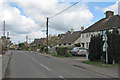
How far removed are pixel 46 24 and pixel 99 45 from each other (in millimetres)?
22599

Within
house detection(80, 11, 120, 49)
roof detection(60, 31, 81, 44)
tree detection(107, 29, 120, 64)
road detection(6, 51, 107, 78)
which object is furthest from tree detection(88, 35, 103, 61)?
roof detection(60, 31, 81, 44)

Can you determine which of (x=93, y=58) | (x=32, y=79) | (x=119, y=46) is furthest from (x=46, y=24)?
(x=32, y=79)

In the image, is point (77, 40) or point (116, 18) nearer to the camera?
point (116, 18)

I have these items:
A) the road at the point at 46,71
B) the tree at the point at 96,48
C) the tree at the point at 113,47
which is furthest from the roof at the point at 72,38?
the road at the point at 46,71

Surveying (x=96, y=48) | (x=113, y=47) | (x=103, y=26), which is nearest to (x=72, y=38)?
(x=103, y=26)

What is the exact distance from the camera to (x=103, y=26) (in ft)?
107

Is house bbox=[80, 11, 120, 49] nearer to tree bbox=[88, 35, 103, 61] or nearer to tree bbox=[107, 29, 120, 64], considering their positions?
tree bbox=[88, 35, 103, 61]

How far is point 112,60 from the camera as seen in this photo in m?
14.1

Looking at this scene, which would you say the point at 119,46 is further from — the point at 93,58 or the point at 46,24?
the point at 46,24

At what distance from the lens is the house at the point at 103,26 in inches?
1182

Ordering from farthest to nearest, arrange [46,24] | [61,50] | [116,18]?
1. [46,24]
2. [116,18]
3. [61,50]

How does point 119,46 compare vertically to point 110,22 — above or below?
below

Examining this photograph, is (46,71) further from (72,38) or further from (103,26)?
(72,38)

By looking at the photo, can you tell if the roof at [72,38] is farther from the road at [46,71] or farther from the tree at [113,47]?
the road at [46,71]
